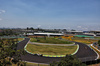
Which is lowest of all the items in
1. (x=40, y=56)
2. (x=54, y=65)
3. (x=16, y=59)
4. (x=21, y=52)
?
(x=40, y=56)

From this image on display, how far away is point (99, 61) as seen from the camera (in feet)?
80.1

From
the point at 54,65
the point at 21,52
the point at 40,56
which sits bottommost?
the point at 40,56

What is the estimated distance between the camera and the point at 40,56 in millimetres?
29406

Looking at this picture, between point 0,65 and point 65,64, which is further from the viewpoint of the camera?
point 65,64

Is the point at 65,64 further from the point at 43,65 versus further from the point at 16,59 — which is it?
the point at 43,65

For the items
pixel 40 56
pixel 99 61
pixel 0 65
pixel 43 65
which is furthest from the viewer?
pixel 40 56

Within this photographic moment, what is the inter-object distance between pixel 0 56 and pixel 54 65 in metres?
8.59

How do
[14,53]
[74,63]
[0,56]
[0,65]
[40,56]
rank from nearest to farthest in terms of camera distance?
[0,56]
[0,65]
[74,63]
[14,53]
[40,56]

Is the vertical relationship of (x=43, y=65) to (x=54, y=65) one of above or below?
below

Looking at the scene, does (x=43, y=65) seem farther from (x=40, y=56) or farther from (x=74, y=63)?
(x=74, y=63)

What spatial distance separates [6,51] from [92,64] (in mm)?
23468

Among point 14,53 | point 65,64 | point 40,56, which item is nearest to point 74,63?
point 65,64

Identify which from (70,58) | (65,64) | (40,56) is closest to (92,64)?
(70,58)

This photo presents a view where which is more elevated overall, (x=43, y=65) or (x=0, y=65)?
(x=0, y=65)
